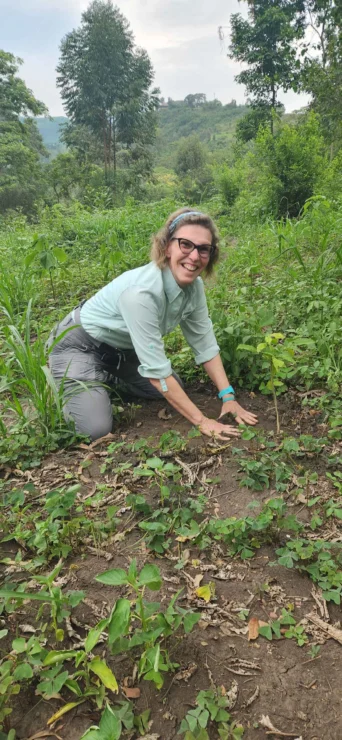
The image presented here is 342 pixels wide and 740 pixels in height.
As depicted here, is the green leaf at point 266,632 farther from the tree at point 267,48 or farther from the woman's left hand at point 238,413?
the tree at point 267,48

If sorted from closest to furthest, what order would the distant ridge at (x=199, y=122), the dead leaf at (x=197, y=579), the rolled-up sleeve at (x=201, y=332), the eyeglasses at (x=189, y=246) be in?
the dead leaf at (x=197, y=579) < the eyeglasses at (x=189, y=246) < the rolled-up sleeve at (x=201, y=332) < the distant ridge at (x=199, y=122)

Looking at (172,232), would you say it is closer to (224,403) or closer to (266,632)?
(224,403)

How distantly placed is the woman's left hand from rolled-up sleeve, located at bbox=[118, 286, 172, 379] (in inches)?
16.2

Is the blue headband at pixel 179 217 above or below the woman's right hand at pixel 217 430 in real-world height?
above

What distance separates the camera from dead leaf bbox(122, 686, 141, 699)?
3.69 feet

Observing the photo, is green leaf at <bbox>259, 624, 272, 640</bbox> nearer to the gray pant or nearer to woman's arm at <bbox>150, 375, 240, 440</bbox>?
woman's arm at <bbox>150, 375, 240, 440</bbox>

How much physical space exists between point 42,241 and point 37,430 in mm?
1802

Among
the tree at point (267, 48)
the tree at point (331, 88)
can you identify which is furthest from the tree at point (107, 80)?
the tree at point (331, 88)

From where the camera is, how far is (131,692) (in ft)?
3.71

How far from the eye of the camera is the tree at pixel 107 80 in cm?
2500

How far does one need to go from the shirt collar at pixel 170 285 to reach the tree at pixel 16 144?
20732 millimetres

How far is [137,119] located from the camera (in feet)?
84.6

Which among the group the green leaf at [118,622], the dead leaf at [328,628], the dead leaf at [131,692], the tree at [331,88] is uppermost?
the tree at [331,88]

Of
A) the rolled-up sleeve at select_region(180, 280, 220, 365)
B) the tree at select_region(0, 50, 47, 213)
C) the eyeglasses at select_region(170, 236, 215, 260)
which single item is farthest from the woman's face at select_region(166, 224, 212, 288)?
the tree at select_region(0, 50, 47, 213)
